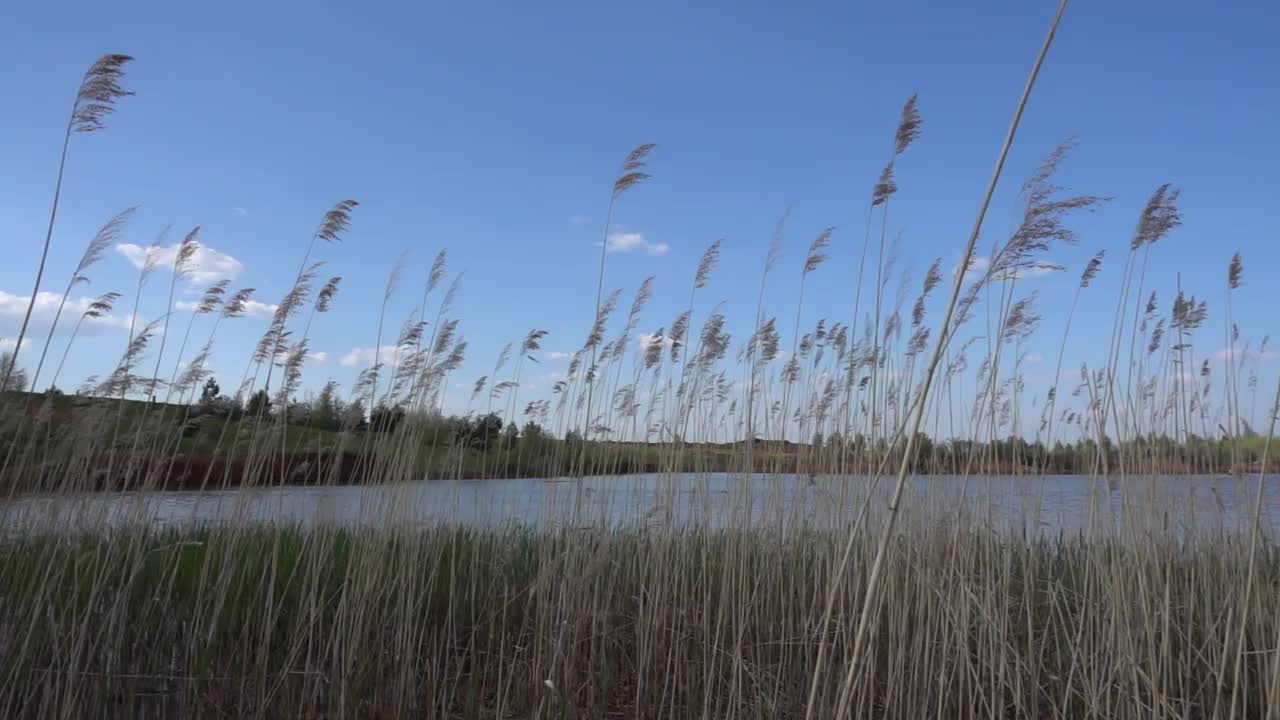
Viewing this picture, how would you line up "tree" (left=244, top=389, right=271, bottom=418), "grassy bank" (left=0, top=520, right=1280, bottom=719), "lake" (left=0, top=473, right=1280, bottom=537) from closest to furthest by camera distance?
"grassy bank" (left=0, top=520, right=1280, bottom=719), "lake" (left=0, top=473, right=1280, bottom=537), "tree" (left=244, top=389, right=271, bottom=418)

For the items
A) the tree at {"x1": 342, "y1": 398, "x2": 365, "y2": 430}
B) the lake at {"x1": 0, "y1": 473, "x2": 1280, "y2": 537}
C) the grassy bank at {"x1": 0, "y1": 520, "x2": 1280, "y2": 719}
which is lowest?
the grassy bank at {"x1": 0, "y1": 520, "x2": 1280, "y2": 719}

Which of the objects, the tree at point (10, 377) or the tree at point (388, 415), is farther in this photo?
the tree at point (388, 415)

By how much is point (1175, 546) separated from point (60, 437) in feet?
18.5

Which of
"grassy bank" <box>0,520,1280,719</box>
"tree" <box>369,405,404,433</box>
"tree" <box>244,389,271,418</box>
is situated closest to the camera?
"grassy bank" <box>0,520,1280,719</box>

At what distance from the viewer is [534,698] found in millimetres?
2936

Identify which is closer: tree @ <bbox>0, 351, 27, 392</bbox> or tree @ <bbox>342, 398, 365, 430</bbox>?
tree @ <bbox>0, 351, 27, 392</bbox>

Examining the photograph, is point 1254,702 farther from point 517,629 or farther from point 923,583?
point 517,629

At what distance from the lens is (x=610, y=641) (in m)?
3.48

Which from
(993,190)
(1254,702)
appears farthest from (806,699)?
(993,190)

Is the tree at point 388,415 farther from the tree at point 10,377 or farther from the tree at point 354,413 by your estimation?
the tree at point 10,377

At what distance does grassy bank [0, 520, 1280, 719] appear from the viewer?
8.70ft

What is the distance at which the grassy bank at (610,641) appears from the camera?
265cm

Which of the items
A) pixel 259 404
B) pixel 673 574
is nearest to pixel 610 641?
pixel 673 574

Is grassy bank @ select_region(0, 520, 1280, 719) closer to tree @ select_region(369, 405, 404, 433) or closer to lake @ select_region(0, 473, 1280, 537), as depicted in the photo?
lake @ select_region(0, 473, 1280, 537)
